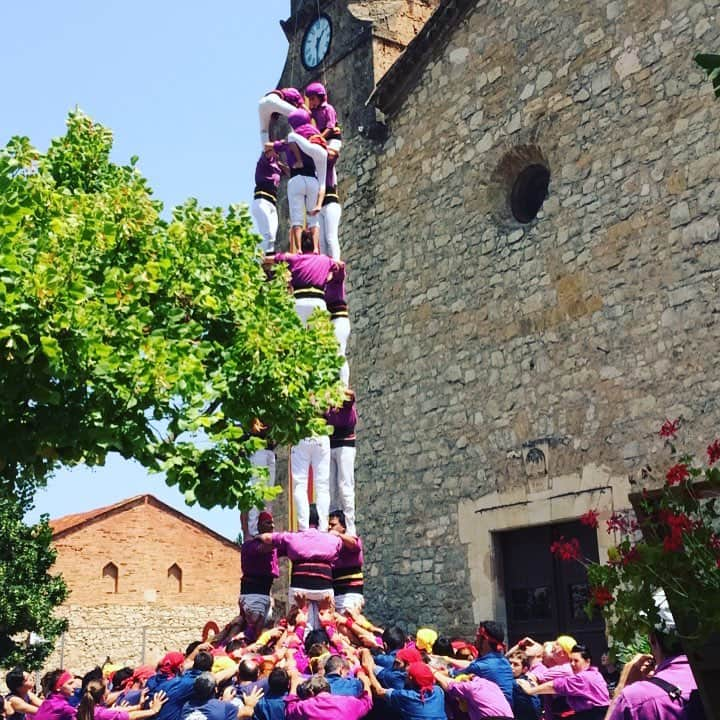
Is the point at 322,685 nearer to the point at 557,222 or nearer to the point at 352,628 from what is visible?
the point at 352,628

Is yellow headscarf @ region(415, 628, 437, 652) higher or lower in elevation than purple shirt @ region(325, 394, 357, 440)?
lower

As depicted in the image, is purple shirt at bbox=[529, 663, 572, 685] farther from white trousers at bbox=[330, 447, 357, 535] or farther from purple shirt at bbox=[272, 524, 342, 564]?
white trousers at bbox=[330, 447, 357, 535]

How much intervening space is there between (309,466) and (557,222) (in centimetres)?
446

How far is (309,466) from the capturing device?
996 centimetres

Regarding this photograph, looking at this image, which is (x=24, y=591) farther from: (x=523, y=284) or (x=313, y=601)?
(x=313, y=601)

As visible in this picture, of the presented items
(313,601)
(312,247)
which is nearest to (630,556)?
(313,601)

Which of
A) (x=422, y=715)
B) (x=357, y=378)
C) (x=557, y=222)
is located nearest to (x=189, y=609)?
(x=357, y=378)

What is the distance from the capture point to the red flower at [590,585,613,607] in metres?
3.88

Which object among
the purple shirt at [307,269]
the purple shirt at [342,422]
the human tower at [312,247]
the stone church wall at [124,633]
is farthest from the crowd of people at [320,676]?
the stone church wall at [124,633]

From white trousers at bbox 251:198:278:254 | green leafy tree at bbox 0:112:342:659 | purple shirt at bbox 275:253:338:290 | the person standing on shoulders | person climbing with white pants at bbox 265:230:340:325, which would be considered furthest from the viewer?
white trousers at bbox 251:198:278:254

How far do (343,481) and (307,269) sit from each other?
7.07ft

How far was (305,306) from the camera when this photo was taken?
10.2 m

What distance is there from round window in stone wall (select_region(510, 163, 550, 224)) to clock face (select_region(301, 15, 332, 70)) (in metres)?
4.74

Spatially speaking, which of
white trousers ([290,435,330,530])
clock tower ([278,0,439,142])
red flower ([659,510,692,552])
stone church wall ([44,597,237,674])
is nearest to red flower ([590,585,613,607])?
red flower ([659,510,692,552])
